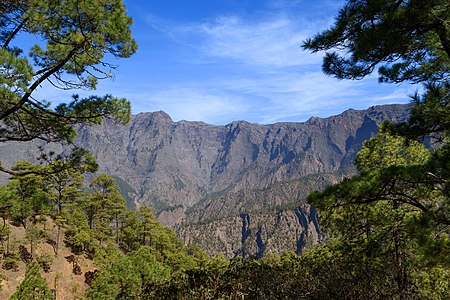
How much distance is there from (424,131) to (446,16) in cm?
211

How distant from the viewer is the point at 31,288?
1628 centimetres

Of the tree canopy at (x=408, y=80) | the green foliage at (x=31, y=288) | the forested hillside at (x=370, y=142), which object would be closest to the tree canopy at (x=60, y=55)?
the forested hillside at (x=370, y=142)

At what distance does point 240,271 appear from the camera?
6.38 meters

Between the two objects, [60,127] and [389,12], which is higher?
[389,12]

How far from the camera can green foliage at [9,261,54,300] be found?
1545cm

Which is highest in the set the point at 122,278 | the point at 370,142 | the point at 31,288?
the point at 370,142

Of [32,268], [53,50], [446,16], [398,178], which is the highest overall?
[53,50]

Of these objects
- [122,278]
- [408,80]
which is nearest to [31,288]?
[122,278]

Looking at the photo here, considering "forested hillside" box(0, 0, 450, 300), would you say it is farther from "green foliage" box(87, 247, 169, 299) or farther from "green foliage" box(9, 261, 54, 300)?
"green foliage" box(87, 247, 169, 299)

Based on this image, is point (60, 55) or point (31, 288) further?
point (31, 288)

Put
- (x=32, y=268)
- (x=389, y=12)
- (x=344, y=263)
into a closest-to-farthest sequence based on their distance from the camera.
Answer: (x=389, y=12)
(x=344, y=263)
(x=32, y=268)

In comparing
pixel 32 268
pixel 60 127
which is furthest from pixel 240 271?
pixel 32 268

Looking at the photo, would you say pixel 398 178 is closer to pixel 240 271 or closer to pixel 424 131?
pixel 424 131

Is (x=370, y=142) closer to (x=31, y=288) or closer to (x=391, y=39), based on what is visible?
(x=391, y=39)
